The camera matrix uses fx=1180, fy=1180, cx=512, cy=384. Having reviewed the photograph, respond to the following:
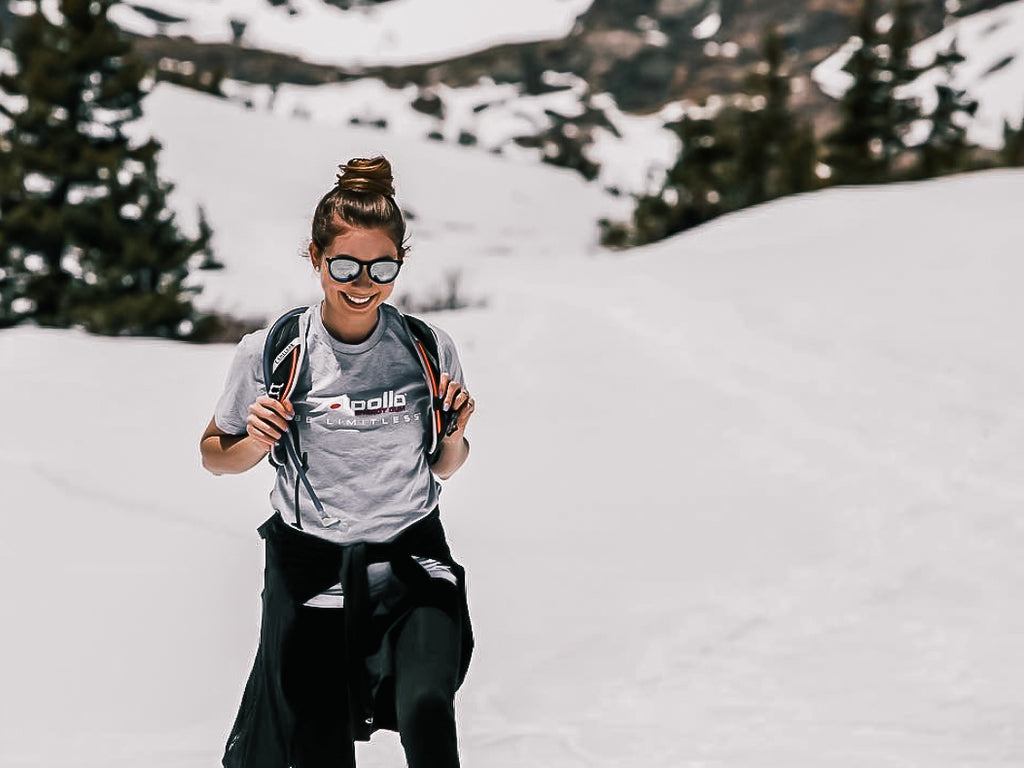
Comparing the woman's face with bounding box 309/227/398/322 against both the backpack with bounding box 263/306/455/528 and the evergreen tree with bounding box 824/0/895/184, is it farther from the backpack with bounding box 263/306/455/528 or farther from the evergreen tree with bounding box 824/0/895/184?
the evergreen tree with bounding box 824/0/895/184

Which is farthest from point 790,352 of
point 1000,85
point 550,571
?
point 1000,85

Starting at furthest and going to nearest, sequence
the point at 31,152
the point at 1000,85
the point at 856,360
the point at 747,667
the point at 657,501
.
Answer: the point at 1000,85 → the point at 31,152 → the point at 856,360 → the point at 657,501 → the point at 747,667

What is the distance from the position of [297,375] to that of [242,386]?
15 cm

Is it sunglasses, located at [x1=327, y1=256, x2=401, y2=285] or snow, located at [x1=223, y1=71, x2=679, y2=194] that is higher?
snow, located at [x1=223, y1=71, x2=679, y2=194]

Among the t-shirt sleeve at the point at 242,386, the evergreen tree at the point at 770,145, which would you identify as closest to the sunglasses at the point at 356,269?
the t-shirt sleeve at the point at 242,386

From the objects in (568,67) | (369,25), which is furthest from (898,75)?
(369,25)

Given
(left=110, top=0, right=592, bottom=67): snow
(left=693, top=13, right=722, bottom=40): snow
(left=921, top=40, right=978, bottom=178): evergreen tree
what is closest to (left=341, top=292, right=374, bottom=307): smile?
(left=921, top=40, right=978, bottom=178): evergreen tree

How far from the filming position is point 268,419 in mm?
2488

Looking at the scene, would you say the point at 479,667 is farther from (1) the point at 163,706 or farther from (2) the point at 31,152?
(2) the point at 31,152

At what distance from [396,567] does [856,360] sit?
7409mm

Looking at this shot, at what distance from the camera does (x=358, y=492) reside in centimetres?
264

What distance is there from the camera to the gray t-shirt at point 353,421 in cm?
262

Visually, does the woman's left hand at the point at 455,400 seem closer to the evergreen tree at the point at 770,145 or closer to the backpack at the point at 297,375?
the backpack at the point at 297,375

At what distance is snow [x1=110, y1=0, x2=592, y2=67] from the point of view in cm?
15325
